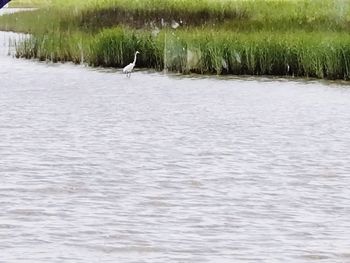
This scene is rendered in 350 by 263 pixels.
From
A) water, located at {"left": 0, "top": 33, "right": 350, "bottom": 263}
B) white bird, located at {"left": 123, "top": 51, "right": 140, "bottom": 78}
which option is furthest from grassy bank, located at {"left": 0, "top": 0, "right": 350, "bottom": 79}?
water, located at {"left": 0, "top": 33, "right": 350, "bottom": 263}

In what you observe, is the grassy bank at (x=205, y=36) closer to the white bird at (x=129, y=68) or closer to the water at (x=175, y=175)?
the white bird at (x=129, y=68)

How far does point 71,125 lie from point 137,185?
4576 mm

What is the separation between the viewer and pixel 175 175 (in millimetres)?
9875

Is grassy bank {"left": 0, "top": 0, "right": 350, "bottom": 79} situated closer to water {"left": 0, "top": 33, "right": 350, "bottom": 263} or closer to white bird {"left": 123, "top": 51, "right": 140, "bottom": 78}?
white bird {"left": 123, "top": 51, "right": 140, "bottom": 78}

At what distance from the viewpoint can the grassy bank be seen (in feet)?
65.7

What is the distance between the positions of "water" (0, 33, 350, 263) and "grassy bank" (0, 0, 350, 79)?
178cm

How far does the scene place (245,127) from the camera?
13.6 m

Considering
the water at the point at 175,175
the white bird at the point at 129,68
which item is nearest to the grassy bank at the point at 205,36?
the white bird at the point at 129,68

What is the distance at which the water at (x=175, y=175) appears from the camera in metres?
7.00

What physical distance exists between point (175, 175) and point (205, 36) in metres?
12.0

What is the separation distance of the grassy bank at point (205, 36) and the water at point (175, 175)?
1783 mm

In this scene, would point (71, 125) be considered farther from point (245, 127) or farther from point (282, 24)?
point (282, 24)

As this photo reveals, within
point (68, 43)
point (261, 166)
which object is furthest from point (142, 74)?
point (261, 166)

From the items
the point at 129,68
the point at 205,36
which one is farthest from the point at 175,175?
the point at 205,36
